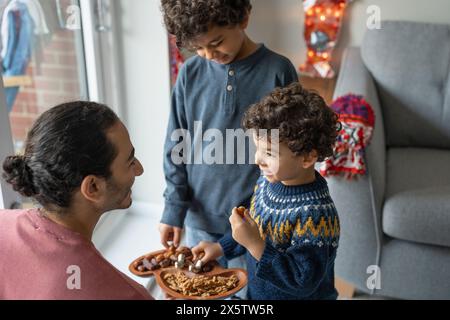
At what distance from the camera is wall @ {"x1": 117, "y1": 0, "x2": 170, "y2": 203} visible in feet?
6.88

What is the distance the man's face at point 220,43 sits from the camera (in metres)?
1.32

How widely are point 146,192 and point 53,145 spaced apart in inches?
57.1

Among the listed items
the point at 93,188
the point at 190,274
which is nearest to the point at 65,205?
the point at 93,188

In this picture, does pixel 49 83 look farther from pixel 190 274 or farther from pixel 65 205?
pixel 65 205

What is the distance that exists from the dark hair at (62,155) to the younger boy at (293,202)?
367 millimetres

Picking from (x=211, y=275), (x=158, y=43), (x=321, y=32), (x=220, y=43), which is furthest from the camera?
(x=321, y=32)

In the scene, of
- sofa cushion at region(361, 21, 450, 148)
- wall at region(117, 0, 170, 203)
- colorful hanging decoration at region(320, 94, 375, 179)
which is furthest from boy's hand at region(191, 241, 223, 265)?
sofa cushion at region(361, 21, 450, 148)

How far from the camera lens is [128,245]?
228cm

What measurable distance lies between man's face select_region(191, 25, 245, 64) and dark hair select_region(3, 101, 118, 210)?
39cm

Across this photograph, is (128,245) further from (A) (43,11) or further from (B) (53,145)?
(B) (53,145)

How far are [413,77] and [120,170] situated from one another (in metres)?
1.64

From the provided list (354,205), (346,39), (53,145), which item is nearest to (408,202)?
(354,205)

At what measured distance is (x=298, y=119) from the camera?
121 cm

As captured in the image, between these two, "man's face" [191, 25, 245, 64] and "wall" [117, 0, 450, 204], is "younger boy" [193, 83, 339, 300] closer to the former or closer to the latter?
"man's face" [191, 25, 245, 64]
